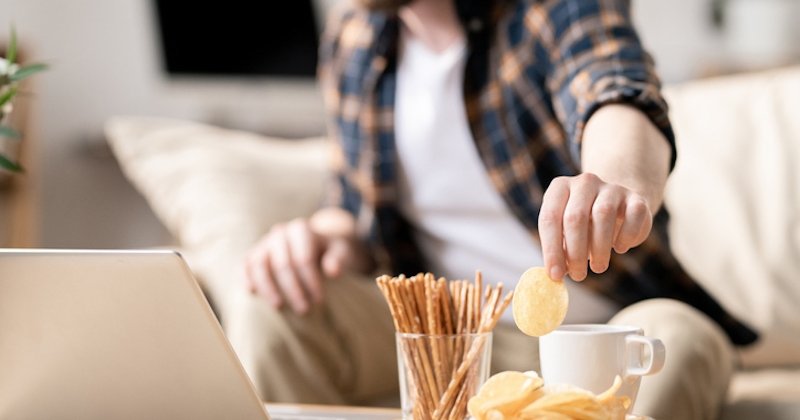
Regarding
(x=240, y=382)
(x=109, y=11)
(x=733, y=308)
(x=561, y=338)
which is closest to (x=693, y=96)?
(x=733, y=308)

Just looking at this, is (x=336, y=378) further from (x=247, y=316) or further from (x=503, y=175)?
(x=503, y=175)

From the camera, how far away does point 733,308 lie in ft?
4.28

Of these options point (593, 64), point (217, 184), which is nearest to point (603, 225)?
point (593, 64)

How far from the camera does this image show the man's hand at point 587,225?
498 millimetres

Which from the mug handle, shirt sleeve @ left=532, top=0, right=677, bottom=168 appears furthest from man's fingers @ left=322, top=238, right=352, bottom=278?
the mug handle

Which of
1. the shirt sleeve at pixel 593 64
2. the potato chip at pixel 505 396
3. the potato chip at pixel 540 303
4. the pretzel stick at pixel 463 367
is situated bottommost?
the pretzel stick at pixel 463 367

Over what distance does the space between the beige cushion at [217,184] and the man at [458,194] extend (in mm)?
120

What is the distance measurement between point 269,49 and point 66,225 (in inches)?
36.0

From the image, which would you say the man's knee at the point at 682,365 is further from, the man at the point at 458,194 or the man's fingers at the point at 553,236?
the man's fingers at the point at 553,236

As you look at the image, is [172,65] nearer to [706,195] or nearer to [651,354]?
[706,195]

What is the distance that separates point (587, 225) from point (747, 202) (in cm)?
96

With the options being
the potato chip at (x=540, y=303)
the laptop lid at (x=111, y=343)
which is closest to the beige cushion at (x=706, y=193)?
the laptop lid at (x=111, y=343)

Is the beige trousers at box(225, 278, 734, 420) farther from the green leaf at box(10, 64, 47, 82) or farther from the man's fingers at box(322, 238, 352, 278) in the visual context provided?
the green leaf at box(10, 64, 47, 82)

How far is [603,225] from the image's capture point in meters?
0.50
